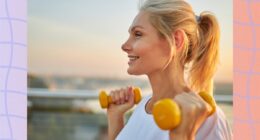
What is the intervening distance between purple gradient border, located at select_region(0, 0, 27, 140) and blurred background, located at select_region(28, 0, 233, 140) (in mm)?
2425

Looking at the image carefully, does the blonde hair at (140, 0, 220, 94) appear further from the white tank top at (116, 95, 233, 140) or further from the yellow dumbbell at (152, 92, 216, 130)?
the yellow dumbbell at (152, 92, 216, 130)

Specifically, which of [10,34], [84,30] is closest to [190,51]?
[10,34]

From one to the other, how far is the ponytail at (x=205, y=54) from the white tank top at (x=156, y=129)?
0.10m

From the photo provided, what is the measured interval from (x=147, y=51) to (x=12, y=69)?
0.25 metres

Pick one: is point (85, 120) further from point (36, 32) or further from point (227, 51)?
point (227, 51)

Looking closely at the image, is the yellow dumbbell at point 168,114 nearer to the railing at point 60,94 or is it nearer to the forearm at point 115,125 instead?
the forearm at point 115,125

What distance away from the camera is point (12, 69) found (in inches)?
40.4

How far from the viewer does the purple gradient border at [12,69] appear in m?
1.02

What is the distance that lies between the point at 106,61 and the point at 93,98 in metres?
0.27

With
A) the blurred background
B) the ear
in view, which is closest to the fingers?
the ear

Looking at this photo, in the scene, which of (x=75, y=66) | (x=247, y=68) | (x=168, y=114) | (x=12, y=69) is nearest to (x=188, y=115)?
(x=168, y=114)

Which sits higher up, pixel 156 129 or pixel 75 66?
pixel 156 129

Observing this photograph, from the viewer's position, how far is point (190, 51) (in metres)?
1.09

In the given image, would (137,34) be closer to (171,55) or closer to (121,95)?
(171,55)
